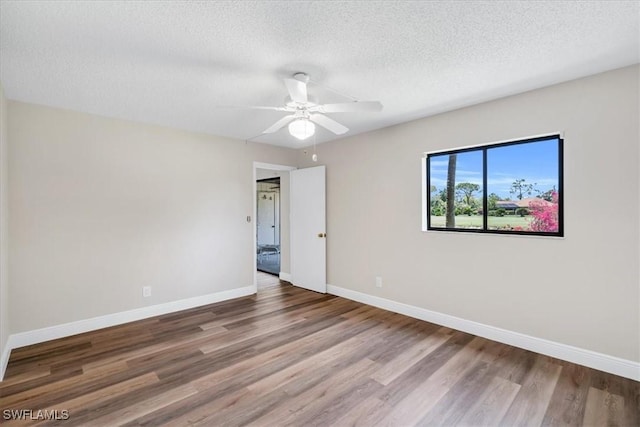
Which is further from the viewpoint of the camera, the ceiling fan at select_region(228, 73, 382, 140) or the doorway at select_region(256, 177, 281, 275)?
the doorway at select_region(256, 177, 281, 275)

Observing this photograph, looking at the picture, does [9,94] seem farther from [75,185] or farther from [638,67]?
[638,67]

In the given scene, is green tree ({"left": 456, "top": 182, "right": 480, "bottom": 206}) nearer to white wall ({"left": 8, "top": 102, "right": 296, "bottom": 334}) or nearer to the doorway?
white wall ({"left": 8, "top": 102, "right": 296, "bottom": 334})

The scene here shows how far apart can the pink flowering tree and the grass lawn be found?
0.06 meters

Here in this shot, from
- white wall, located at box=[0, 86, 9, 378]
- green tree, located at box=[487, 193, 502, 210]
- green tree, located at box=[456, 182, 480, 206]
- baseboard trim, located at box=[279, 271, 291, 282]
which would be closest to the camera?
white wall, located at box=[0, 86, 9, 378]

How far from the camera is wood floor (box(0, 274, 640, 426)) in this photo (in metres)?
1.92

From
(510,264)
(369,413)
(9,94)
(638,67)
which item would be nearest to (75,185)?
(9,94)

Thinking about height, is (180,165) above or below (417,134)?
below

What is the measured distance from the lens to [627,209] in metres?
2.28

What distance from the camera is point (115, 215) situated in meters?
3.43

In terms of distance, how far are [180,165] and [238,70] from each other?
6.90 feet

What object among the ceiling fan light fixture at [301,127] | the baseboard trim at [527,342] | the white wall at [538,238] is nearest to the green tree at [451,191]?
the white wall at [538,238]

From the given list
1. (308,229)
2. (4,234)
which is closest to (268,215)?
(308,229)

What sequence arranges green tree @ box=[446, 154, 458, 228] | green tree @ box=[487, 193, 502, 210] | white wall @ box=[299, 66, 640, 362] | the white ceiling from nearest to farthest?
1. the white ceiling
2. white wall @ box=[299, 66, 640, 362]
3. green tree @ box=[487, 193, 502, 210]
4. green tree @ box=[446, 154, 458, 228]

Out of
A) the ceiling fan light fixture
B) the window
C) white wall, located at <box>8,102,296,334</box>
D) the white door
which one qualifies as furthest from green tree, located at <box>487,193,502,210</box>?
white wall, located at <box>8,102,296,334</box>
